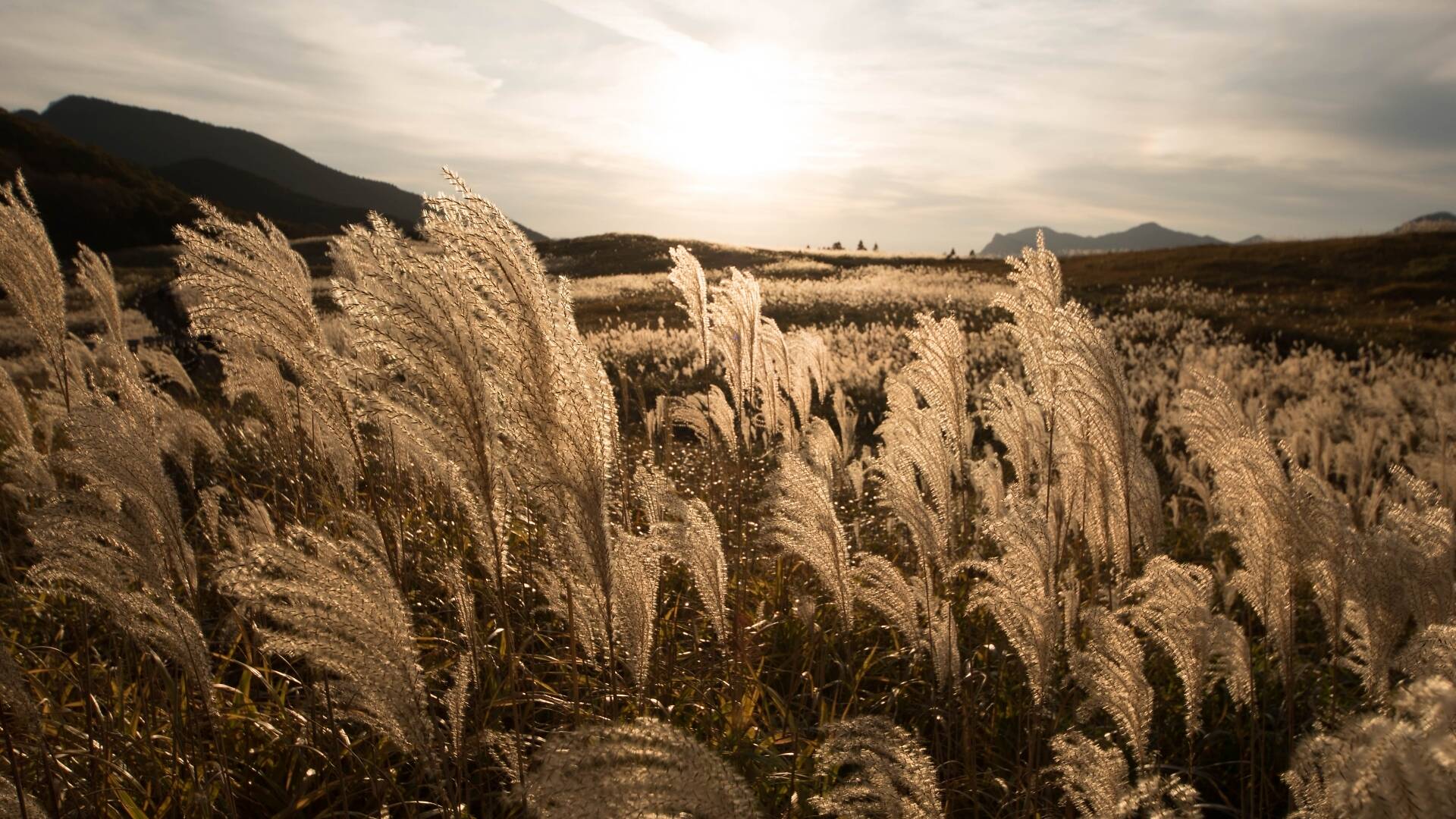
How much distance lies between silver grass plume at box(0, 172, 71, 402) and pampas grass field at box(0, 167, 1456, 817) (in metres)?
0.02

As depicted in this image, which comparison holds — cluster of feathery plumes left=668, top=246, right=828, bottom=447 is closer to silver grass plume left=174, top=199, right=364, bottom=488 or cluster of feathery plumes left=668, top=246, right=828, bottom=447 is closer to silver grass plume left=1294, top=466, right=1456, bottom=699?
silver grass plume left=174, top=199, right=364, bottom=488

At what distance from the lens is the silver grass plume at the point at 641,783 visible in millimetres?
1285

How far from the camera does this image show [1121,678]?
210 cm

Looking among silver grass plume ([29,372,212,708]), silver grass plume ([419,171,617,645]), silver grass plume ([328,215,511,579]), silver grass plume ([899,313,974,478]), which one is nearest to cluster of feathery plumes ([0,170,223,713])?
silver grass plume ([29,372,212,708])

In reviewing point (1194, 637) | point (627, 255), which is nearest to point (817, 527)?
point (1194, 637)

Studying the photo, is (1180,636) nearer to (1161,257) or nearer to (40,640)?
(40,640)

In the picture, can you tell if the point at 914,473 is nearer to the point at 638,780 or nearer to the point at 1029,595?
the point at 1029,595

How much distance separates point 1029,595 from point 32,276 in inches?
164

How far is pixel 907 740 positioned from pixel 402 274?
1.68 m

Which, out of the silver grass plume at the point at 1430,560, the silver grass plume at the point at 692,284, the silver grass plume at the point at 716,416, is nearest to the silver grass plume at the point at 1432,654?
the silver grass plume at the point at 1430,560

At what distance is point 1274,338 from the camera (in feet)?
58.6

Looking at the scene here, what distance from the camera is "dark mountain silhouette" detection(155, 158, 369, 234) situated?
128 m

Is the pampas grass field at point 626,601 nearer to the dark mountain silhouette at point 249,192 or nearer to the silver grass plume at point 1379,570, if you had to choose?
the silver grass plume at point 1379,570

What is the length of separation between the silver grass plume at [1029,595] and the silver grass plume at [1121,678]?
0.12 meters
